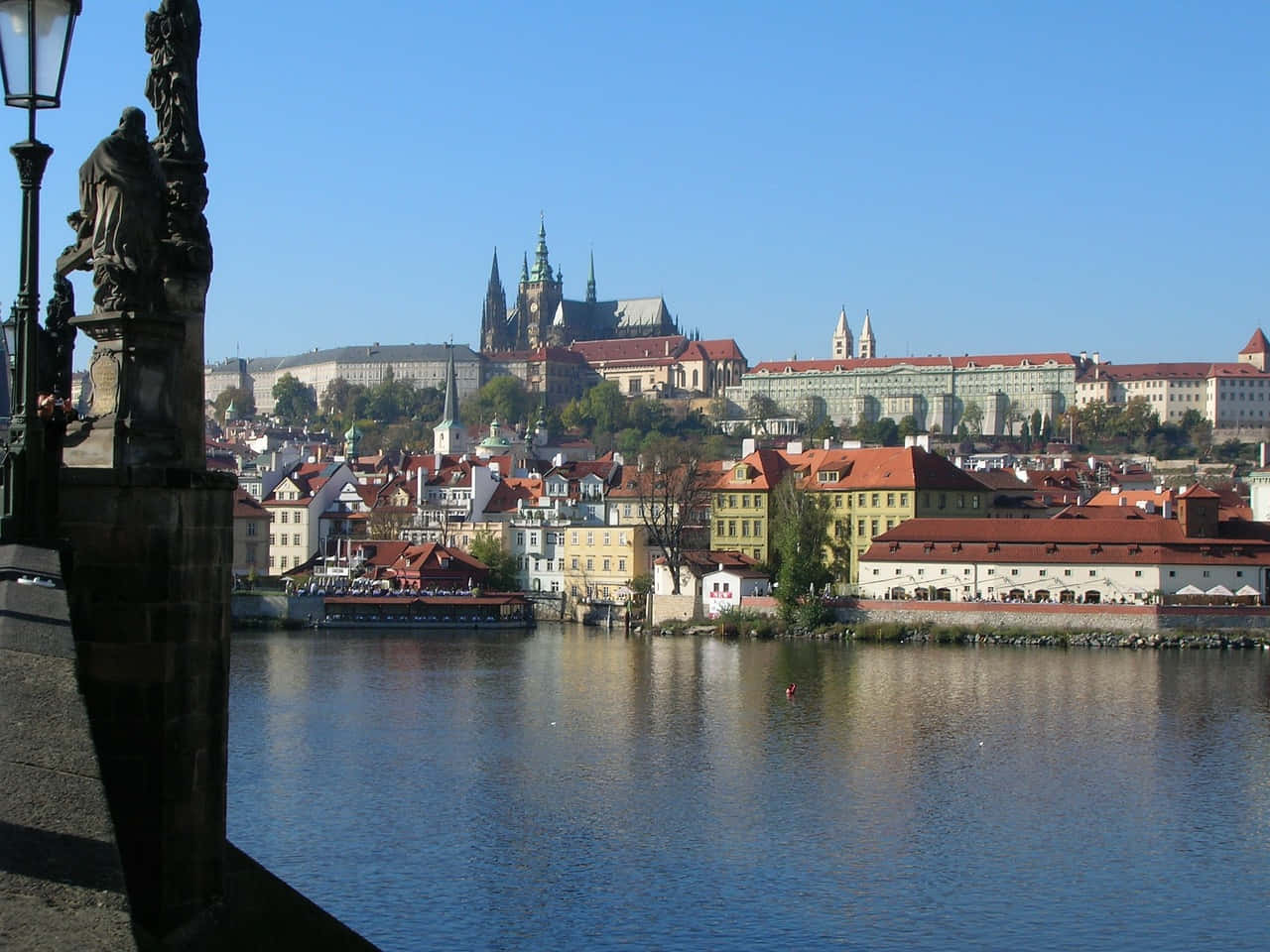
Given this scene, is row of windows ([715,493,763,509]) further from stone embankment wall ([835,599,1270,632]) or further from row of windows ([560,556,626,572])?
stone embankment wall ([835,599,1270,632])

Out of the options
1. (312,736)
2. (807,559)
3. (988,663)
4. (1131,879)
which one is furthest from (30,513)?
(807,559)

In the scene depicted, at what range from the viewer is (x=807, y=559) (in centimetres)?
6181

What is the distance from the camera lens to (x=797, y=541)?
6266cm

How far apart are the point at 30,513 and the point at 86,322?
3.59 ft

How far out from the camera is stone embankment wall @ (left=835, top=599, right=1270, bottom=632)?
54.3 metres

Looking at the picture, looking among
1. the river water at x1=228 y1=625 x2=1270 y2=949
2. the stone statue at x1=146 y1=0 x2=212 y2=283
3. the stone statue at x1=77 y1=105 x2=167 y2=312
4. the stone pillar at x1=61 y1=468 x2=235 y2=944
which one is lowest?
the river water at x1=228 y1=625 x2=1270 y2=949

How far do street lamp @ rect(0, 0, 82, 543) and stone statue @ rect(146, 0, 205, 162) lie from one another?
1823 mm

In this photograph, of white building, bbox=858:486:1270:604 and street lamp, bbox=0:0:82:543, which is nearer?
street lamp, bbox=0:0:82:543

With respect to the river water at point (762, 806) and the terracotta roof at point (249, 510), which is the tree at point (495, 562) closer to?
the terracotta roof at point (249, 510)

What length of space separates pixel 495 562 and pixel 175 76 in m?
63.0

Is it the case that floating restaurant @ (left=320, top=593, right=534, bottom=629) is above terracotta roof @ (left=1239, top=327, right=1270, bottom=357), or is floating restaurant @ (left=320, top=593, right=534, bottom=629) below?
Answer: below

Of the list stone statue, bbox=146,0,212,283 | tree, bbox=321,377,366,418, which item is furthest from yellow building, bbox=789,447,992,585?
tree, bbox=321,377,366,418

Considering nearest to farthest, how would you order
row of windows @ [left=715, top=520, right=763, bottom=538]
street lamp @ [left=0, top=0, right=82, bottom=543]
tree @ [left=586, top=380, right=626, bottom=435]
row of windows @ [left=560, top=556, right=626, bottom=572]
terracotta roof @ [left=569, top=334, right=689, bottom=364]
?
street lamp @ [left=0, top=0, right=82, bottom=543]
row of windows @ [left=715, top=520, right=763, bottom=538]
row of windows @ [left=560, top=556, right=626, bottom=572]
tree @ [left=586, top=380, right=626, bottom=435]
terracotta roof @ [left=569, top=334, right=689, bottom=364]

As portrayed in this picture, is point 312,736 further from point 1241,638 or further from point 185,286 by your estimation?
point 1241,638
